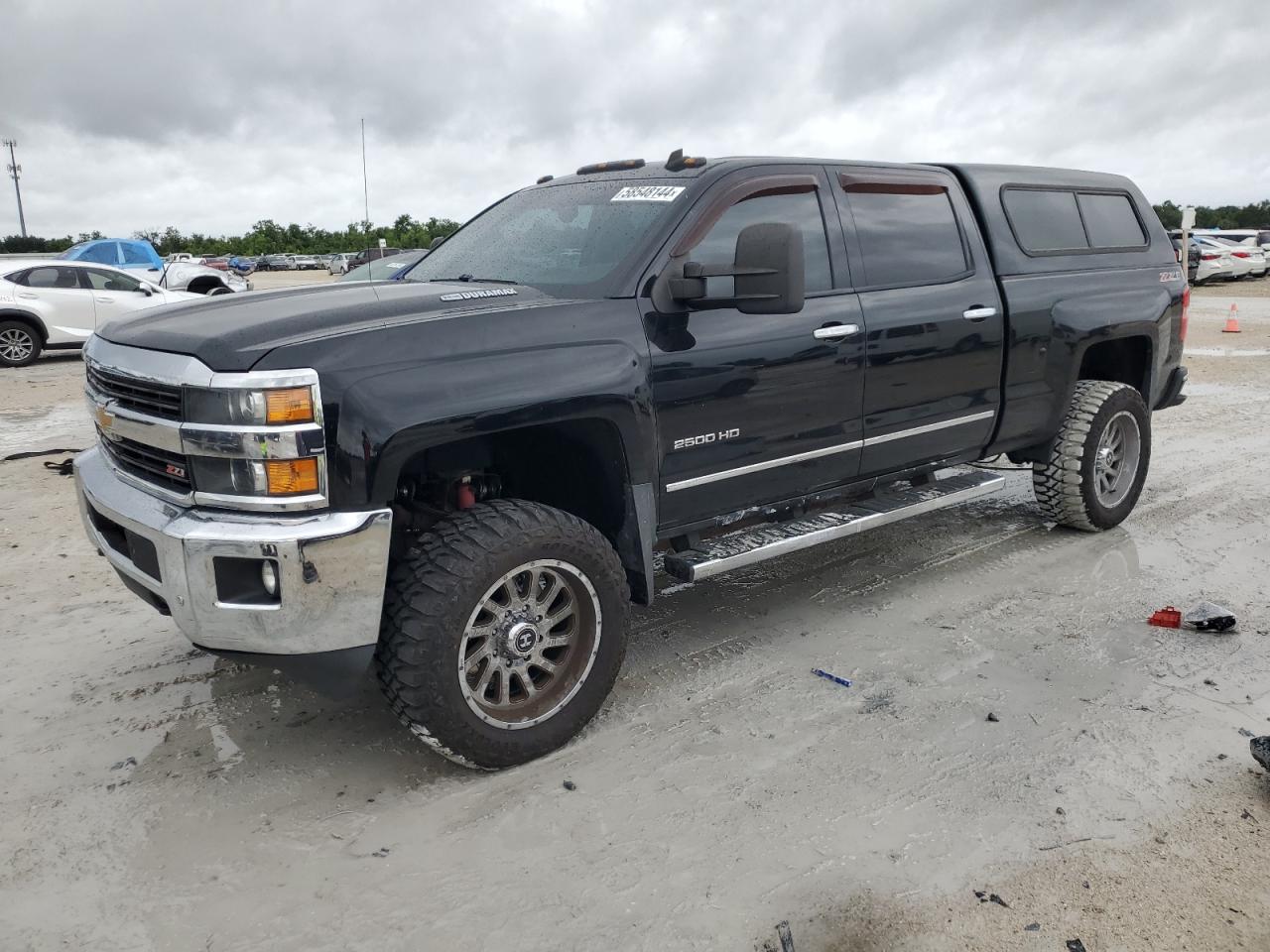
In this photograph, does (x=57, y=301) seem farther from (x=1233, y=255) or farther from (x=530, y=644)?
(x=1233, y=255)

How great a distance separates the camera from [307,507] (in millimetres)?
2928

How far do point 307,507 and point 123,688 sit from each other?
1674mm

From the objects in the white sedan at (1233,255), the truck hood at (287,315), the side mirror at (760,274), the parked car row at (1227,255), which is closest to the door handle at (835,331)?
the side mirror at (760,274)

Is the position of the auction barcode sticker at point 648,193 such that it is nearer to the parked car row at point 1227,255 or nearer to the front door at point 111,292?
the front door at point 111,292

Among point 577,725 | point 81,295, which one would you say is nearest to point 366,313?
point 577,725

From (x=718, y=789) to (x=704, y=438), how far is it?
129cm

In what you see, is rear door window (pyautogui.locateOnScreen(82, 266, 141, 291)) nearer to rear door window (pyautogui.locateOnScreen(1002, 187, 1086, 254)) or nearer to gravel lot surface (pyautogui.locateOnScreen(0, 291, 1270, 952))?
gravel lot surface (pyautogui.locateOnScreen(0, 291, 1270, 952))

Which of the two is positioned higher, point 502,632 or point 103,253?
point 103,253

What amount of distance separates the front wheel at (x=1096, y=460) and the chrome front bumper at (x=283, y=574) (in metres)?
4.03

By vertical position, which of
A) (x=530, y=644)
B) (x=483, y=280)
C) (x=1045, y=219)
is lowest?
(x=530, y=644)

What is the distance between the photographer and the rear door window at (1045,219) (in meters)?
5.29

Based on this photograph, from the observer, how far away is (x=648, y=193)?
4.08 metres

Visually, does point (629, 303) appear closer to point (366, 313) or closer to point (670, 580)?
point (366, 313)

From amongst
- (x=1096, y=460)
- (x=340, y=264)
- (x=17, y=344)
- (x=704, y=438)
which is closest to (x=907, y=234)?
(x=704, y=438)
